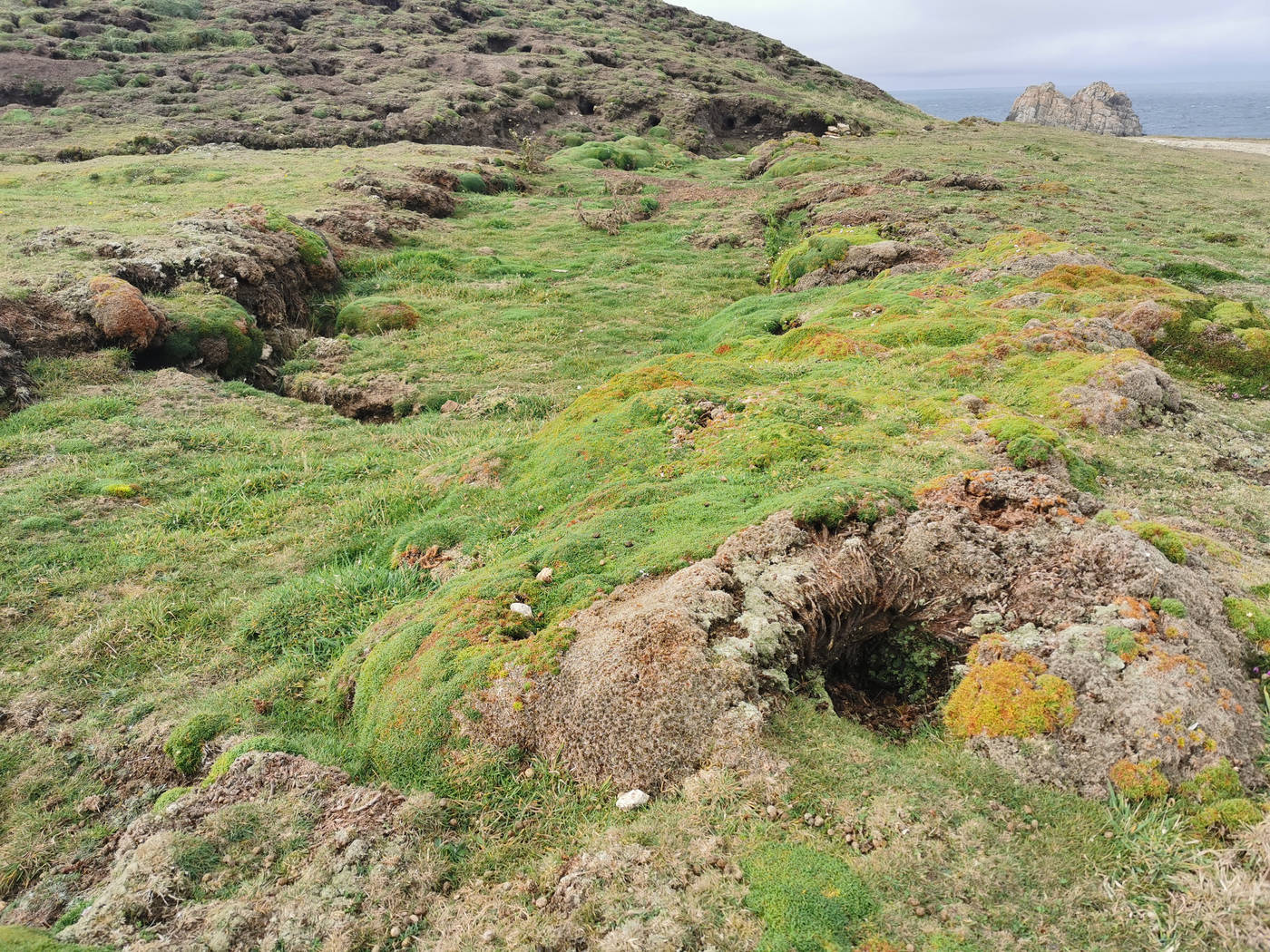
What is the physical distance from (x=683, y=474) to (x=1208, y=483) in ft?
25.1

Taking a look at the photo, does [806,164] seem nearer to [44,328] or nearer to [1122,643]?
[44,328]

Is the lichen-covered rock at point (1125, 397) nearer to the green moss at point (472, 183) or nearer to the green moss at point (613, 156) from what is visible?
the green moss at point (472, 183)

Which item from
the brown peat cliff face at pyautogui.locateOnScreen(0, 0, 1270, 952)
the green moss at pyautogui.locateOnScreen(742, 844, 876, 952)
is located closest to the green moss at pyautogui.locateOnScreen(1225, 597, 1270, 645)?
the brown peat cliff face at pyautogui.locateOnScreen(0, 0, 1270, 952)

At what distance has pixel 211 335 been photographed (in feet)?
64.0

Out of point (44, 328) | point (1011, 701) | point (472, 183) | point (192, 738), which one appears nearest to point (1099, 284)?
point (1011, 701)

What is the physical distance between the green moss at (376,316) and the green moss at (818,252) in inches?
543

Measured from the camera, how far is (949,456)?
954 centimetres

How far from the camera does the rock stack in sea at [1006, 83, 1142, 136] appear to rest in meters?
120

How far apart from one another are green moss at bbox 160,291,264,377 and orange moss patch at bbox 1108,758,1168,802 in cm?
2186

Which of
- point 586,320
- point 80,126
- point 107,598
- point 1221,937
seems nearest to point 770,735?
point 1221,937

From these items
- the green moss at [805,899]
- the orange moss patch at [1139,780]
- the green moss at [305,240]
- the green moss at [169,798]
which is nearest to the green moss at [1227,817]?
the orange moss patch at [1139,780]

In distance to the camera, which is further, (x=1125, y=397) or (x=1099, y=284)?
(x=1099, y=284)

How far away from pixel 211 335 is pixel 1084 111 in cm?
15642

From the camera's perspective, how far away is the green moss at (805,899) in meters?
4.20
